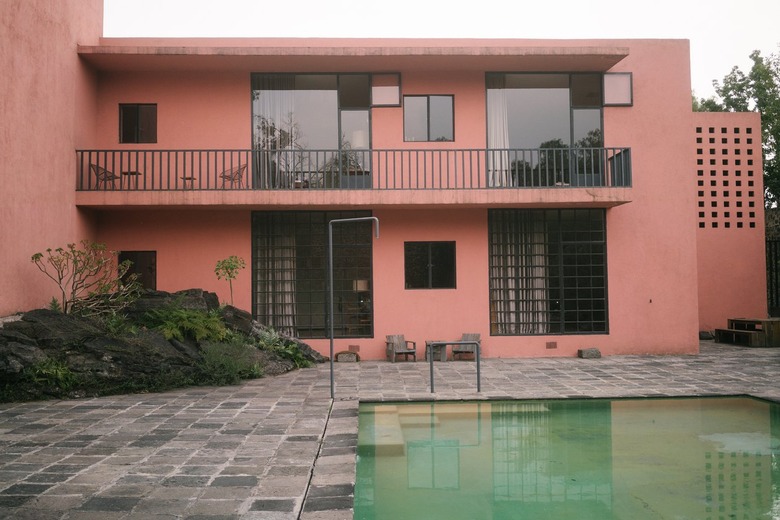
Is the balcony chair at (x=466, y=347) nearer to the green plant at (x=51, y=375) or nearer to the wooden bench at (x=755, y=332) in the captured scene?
the wooden bench at (x=755, y=332)

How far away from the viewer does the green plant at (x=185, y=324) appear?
10633 mm

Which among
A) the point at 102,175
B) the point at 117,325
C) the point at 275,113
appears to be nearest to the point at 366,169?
the point at 275,113

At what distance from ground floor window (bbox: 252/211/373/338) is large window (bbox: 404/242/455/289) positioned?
0.82 metres

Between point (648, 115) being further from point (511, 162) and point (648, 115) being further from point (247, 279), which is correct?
point (247, 279)

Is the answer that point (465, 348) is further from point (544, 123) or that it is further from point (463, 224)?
point (544, 123)

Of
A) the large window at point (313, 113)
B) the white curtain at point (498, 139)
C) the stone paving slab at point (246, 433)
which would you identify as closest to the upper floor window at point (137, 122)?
the large window at point (313, 113)

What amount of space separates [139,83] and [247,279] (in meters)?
4.55

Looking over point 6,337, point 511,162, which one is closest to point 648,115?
point 511,162

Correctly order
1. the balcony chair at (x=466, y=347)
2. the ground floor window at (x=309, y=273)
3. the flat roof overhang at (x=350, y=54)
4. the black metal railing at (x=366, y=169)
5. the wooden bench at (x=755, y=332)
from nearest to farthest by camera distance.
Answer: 1. the flat roof overhang at (x=350, y=54)
2. the black metal railing at (x=366, y=169)
3. the balcony chair at (x=466, y=347)
4. the ground floor window at (x=309, y=273)
5. the wooden bench at (x=755, y=332)

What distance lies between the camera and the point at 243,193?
12508 mm

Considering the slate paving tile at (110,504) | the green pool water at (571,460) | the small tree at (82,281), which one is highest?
the small tree at (82,281)

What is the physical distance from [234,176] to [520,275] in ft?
20.0

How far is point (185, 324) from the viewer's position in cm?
1077

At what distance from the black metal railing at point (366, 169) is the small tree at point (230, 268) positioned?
1420mm
